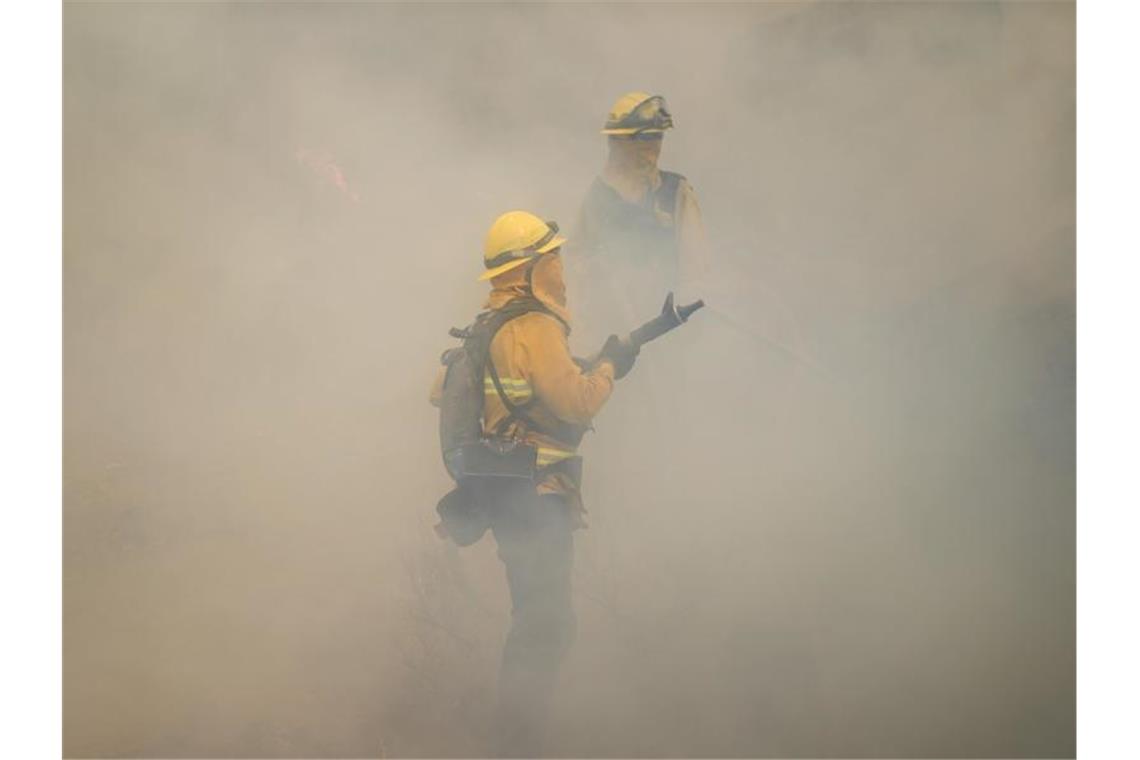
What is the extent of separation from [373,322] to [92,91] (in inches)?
44.9

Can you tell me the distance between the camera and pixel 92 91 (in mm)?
4531

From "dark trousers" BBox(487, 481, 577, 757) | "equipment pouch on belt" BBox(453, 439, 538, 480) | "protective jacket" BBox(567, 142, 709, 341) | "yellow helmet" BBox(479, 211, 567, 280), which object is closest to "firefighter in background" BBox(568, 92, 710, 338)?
"protective jacket" BBox(567, 142, 709, 341)

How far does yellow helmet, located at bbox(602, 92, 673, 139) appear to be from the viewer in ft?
14.9

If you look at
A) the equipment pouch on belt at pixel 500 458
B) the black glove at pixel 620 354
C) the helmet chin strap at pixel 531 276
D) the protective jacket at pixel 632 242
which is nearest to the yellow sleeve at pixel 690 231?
the protective jacket at pixel 632 242

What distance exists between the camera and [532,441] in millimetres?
4449

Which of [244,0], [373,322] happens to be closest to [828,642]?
[373,322]

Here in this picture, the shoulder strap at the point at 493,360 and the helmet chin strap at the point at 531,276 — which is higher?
the helmet chin strap at the point at 531,276

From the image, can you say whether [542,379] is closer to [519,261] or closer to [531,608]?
[519,261]

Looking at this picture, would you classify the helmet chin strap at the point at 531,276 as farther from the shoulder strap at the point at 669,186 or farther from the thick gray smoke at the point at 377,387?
the shoulder strap at the point at 669,186

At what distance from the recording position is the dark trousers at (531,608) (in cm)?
449

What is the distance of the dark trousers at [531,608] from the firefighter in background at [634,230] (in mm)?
600

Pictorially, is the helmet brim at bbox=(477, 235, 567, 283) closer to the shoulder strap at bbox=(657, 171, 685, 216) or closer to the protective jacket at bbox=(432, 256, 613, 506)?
the protective jacket at bbox=(432, 256, 613, 506)

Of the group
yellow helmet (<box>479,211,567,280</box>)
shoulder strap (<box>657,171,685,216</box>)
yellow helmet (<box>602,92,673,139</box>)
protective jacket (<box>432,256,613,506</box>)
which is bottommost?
protective jacket (<box>432,256,613,506</box>)

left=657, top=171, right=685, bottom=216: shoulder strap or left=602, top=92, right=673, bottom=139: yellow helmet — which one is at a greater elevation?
left=602, top=92, right=673, bottom=139: yellow helmet
